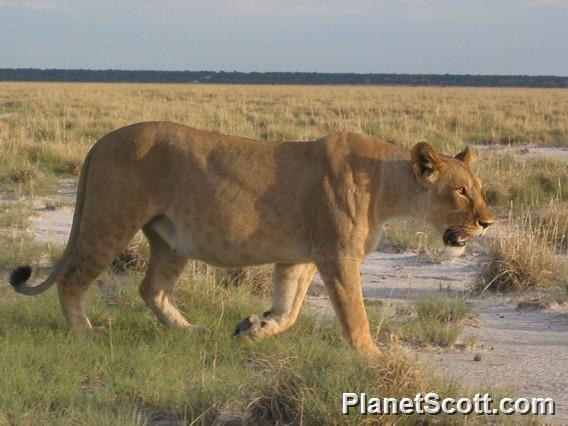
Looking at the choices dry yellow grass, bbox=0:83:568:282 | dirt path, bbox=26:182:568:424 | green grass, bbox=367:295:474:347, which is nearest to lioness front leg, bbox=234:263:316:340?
green grass, bbox=367:295:474:347

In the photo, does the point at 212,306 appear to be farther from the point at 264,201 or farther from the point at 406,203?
the point at 406,203

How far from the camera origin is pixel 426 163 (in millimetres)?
5832

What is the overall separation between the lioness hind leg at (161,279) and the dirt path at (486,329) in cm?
145

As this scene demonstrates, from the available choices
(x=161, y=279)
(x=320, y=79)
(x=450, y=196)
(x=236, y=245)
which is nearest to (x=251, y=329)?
(x=236, y=245)

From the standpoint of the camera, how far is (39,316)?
21.3 feet

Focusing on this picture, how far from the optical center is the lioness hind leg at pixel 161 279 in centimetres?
652

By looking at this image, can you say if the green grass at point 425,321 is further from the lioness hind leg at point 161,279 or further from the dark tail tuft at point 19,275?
the dark tail tuft at point 19,275

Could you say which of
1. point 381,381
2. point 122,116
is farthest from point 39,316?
point 122,116

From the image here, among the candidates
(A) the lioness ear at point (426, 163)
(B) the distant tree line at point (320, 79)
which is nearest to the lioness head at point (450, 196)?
(A) the lioness ear at point (426, 163)

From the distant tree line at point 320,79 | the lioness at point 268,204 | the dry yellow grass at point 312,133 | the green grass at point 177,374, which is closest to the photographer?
the green grass at point 177,374

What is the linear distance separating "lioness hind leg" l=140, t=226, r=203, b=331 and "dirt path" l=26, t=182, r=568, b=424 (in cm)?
145

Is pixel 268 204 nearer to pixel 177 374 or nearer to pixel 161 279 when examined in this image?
pixel 161 279

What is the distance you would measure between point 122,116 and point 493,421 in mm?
22773

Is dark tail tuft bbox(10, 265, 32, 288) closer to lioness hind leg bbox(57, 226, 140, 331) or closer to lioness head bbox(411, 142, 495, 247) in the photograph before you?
lioness hind leg bbox(57, 226, 140, 331)
